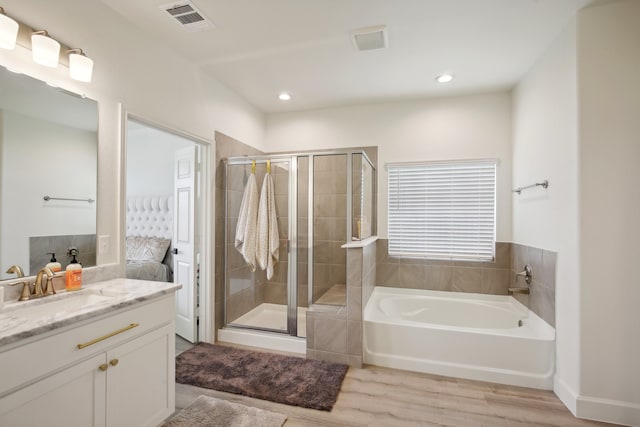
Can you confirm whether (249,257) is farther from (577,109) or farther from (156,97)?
(577,109)

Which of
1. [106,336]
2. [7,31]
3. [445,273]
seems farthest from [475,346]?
[7,31]

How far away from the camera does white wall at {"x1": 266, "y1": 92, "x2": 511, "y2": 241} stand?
10.7 feet

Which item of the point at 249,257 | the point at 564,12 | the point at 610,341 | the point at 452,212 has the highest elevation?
the point at 564,12

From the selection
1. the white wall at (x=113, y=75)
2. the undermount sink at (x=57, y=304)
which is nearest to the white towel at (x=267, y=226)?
the white wall at (x=113, y=75)

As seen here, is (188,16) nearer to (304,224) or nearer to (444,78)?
(304,224)

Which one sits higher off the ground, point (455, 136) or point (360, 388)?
point (455, 136)

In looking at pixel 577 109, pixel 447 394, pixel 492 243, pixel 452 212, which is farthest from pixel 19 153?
pixel 492 243

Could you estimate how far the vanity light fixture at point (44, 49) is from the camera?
5.10 ft

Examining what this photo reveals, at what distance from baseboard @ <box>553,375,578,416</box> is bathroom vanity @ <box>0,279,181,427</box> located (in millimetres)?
2556

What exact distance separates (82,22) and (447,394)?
11.3 ft

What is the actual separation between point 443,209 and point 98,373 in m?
3.25

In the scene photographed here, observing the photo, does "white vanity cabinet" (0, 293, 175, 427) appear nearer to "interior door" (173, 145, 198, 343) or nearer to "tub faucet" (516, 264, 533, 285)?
"interior door" (173, 145, 198, 343)

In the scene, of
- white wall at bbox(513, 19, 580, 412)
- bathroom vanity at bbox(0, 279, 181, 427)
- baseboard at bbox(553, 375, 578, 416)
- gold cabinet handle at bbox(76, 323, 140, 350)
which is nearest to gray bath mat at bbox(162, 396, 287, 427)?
bathroom vanity at bbox(0, 279, 181, 427)

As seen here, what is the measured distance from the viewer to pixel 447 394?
224cm
